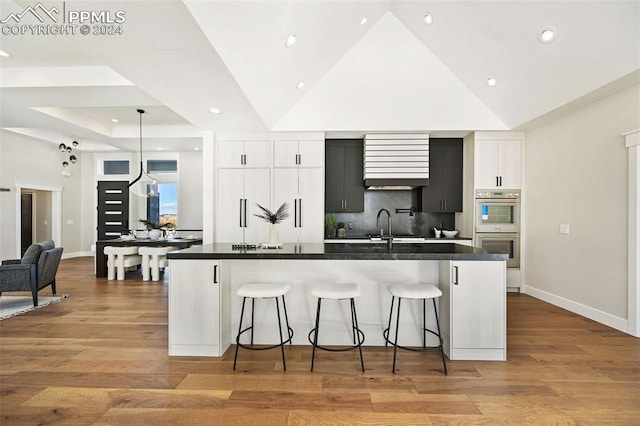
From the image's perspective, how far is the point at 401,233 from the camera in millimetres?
5953

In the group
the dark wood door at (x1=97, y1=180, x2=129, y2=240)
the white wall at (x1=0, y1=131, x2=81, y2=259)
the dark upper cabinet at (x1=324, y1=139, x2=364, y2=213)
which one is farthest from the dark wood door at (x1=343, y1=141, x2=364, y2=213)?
the white wall at (x1=0, y1=131, x2=81, y2=259)

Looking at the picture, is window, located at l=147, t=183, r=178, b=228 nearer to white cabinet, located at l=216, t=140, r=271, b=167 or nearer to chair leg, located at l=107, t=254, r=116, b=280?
chair leg, located at l=107, t=254, r=116, b=280

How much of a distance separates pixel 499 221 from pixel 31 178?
405 inches

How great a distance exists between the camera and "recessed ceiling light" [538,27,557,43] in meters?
3.14

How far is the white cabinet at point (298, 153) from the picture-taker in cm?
516

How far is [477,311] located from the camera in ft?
9.04

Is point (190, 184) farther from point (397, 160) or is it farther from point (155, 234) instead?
point (397, 160)

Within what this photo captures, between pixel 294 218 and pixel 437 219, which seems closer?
pixel 294 218

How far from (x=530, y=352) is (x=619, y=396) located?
72cm

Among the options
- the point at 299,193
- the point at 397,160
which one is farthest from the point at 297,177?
the point at 397,160

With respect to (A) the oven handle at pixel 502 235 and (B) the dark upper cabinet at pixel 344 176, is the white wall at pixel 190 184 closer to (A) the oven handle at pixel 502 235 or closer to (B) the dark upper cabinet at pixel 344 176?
(B) the dark upper cabinet at pixel 344 176

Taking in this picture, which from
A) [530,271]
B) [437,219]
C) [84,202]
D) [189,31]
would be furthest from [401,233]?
[84,202]

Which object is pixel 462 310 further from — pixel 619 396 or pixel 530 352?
pixel 619 396

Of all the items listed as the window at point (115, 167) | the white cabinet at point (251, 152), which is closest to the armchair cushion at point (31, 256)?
the white cabinet at point (251, 152)
